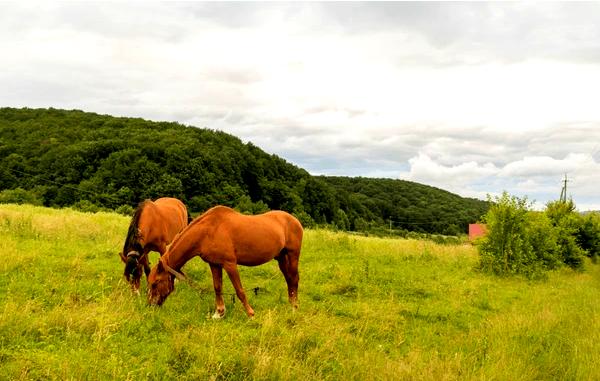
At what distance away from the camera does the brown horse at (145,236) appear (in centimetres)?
926

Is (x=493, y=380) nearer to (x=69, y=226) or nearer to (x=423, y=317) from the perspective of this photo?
(x=423, y=317)

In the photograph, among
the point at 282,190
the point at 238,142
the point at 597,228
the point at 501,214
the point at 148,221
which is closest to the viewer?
the point at 148,221

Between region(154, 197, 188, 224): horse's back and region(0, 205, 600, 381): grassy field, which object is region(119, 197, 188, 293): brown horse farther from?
region(0, 205, 600, 381): grassy field

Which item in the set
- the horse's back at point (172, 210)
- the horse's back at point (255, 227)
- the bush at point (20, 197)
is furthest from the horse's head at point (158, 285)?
the bush at point (20, 197)

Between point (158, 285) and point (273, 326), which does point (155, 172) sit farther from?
point (273, 326)

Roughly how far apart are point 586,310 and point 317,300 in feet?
26.6

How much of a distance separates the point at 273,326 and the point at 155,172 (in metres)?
→ 63.2

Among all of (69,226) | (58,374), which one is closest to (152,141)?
(69,226)

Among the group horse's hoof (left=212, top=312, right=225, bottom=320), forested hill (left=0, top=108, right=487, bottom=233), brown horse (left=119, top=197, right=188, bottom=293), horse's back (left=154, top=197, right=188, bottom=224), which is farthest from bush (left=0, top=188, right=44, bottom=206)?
horse's hoof (left=212, top=312, right=225, bottom=320)

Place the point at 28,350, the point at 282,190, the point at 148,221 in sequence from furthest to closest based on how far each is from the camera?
the point at 282,190 → the point at 148,221 → the point at 28,350

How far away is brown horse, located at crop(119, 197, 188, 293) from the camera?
926 centimetres

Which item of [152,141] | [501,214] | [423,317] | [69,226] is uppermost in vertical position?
[152,141]

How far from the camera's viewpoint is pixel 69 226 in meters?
15.6

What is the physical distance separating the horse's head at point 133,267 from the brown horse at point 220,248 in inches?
39.8
